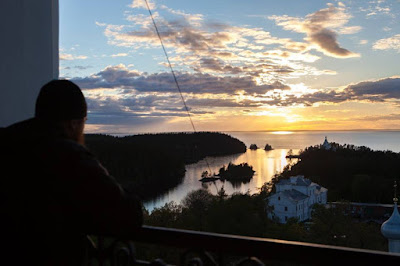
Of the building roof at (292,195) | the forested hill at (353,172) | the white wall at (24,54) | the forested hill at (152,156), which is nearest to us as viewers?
the white wall at (24,54)

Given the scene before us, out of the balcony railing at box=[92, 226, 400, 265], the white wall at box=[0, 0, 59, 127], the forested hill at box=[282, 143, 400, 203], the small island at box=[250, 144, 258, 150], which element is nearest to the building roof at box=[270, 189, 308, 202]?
the forested hill at box=[282, 143, 400, 203]

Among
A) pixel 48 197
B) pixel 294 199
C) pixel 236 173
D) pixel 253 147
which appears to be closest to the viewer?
pixel 48 197

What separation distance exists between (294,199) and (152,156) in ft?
52.1

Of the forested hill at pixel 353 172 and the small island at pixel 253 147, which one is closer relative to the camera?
the forested hill at pixel 353 172

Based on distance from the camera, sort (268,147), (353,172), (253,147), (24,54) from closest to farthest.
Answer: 1. (24,54)
2. (353,172)
3. (253,147)
4. (268,147)

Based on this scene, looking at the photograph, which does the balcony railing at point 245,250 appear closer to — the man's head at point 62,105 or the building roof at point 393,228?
the man's head at point 62,105

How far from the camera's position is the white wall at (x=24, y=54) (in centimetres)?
192

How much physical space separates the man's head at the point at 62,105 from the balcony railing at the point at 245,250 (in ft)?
1.16

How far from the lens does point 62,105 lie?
2.97 feet

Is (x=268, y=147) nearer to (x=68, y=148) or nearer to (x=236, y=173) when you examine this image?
(x=236, y=173)

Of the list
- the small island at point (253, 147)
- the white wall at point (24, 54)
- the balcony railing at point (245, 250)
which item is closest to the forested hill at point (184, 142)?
the white wall at point (24, 54)

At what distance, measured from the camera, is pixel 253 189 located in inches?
1497

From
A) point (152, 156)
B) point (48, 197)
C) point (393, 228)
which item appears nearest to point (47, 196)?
point (48, 197)

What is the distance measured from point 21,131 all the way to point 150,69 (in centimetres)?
714
